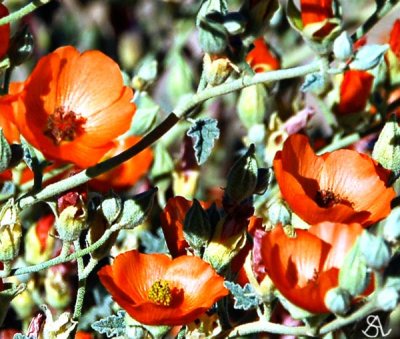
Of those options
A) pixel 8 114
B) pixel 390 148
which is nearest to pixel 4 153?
pixel 8 114

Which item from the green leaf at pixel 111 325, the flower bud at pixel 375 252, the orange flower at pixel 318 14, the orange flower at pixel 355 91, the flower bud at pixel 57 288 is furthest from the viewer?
the orange flower at pixel 355 91

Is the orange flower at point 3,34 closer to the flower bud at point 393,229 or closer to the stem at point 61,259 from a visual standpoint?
the stem at point 61,259

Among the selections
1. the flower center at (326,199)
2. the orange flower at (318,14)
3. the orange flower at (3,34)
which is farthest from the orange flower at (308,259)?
the orange flower at (3,34)

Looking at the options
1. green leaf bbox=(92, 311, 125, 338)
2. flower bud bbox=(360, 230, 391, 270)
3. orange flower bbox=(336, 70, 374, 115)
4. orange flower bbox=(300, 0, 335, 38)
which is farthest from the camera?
orange flower bbox=(336, 70, 374, 115)

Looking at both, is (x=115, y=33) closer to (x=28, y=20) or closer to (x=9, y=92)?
(x=28, y=20)

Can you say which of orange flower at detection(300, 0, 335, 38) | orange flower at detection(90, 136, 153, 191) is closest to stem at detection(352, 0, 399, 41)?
orange flower at detection(300, 0, 335, 38)

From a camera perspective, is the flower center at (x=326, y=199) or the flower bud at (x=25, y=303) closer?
the flower center at (x=326, y=199)

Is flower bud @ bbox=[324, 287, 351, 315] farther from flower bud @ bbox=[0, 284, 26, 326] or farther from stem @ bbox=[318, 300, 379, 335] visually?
flower bud @ bbox=[0, 284, 26, 326]
